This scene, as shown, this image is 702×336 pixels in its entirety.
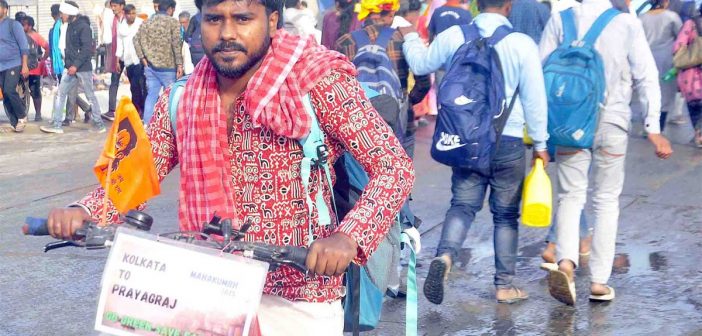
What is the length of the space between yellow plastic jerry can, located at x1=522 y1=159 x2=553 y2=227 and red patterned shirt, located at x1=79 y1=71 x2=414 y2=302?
2984 millimetres

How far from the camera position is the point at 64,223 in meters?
3.03

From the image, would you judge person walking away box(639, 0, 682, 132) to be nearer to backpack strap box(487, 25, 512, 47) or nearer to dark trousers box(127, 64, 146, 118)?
dark trousers box(127, 64, 146, 118)

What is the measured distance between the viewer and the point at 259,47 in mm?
3127

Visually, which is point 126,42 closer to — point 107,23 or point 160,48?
point 160,48

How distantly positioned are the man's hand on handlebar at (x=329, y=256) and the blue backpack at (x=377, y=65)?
3815 mm

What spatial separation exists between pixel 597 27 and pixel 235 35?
3423 mm

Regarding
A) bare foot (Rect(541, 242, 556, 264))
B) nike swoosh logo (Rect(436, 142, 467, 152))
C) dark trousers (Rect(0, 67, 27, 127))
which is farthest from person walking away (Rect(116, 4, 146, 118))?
nike swoosh logo (Rect(436, 142, 467, 152))

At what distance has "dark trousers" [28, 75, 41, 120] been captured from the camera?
16.6 metres

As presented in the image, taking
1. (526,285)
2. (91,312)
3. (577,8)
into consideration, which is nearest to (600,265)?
(526,285)

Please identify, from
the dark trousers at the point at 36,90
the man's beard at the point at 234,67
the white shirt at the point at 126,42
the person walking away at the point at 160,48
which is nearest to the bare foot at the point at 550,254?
the man's beard at the point at 234,67

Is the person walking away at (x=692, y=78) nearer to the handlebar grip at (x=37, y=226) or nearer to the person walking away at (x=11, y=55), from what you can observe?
the person walking away at (x=11, y=55)

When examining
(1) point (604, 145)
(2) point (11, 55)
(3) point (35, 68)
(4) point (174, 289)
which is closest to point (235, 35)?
(4) point (174, 289)

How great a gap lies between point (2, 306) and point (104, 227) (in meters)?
4.10

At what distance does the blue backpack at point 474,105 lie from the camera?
19.5ft
